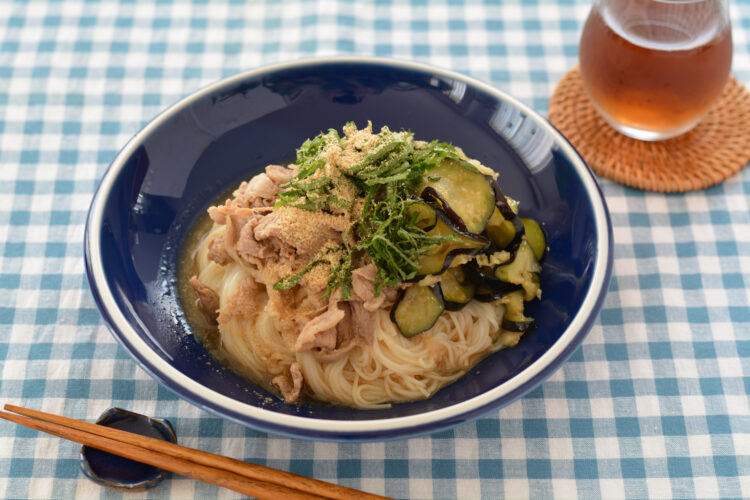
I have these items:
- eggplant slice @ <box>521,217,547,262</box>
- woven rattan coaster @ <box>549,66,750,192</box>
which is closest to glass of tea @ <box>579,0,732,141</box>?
woven rattan coaster @ <box>549,66,750,192</box>

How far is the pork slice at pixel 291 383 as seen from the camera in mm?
3398

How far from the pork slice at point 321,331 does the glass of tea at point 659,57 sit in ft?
7.68

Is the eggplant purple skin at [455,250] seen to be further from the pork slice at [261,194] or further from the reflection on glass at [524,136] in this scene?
the pork slice at [261,194]

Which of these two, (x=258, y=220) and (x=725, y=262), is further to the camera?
(x=725, y=262)

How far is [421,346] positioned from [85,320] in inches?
76.7

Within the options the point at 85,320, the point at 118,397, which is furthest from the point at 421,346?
the point at 85,320

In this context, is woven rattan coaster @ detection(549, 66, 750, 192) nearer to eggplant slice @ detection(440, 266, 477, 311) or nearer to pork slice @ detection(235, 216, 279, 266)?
eggplant slice @ detection(440, 266, 477, 311)

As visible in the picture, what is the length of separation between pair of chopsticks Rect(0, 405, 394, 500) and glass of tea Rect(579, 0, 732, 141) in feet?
9.48

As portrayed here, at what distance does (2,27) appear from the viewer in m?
5.68

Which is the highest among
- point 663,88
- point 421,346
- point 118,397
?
point 663,88

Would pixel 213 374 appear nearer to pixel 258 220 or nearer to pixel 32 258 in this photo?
pixel 258 220

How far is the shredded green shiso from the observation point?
10.7 feet

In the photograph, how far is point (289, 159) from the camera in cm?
438

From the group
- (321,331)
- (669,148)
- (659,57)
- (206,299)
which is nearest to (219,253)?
(206,299)
